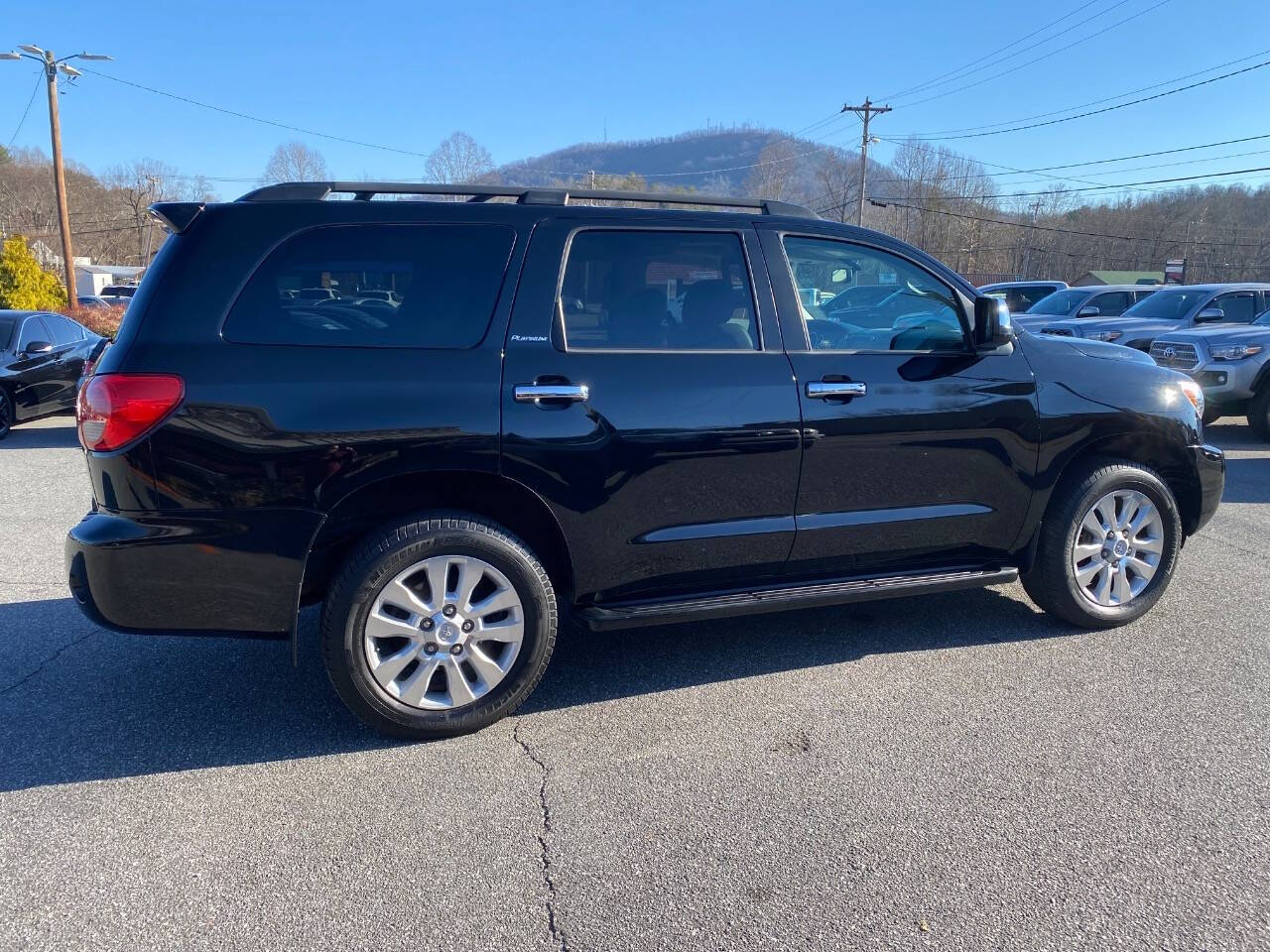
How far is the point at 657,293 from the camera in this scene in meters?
3.69

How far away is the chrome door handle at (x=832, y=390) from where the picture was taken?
12.2 feet

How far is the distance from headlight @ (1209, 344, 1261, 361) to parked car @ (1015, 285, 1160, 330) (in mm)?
5343

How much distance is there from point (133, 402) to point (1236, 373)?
1097 cm

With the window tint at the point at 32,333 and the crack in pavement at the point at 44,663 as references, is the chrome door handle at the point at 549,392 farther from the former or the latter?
the window tint at the point at 32,333

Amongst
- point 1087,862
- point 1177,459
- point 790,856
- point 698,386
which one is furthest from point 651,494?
point 1177,459

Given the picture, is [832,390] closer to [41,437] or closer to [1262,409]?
[1262,409]

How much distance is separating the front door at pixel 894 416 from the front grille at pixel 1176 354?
7.56 metres

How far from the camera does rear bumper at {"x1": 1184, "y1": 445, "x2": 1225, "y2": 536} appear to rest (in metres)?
4.52

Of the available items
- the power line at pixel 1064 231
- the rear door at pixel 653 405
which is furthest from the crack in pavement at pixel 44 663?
the power line at pixel 1064 231

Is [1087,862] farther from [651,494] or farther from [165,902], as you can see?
[165,902]

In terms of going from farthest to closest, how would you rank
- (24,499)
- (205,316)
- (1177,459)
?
(24,499) → (1177,459) → (205,316)

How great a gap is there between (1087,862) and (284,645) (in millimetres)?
3528

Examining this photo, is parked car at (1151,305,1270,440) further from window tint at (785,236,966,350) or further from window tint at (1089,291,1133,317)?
window tint at (785,236,966,350)

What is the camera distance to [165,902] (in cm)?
247
